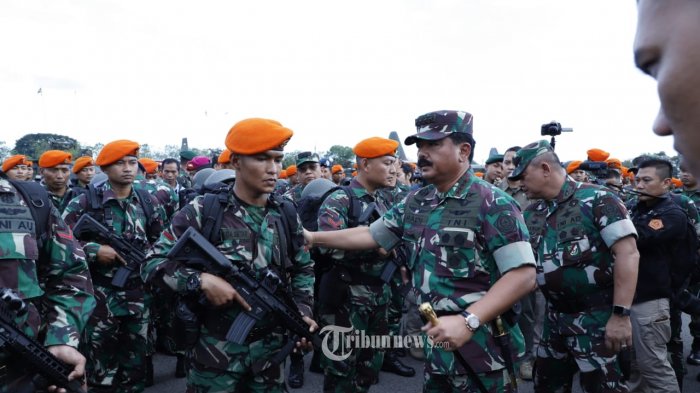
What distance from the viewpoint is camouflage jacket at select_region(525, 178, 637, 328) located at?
321 cm

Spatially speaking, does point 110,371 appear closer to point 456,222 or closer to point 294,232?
point 294,232

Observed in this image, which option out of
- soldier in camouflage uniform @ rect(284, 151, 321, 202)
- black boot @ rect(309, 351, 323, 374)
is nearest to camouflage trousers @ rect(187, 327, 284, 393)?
black boot @ rect(309, 351, 323, 374)

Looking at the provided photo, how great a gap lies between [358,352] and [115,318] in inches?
89.7

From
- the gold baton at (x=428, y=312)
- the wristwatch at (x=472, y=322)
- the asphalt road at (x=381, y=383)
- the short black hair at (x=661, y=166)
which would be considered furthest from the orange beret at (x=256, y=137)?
the short black hair at (x=661, y=166)

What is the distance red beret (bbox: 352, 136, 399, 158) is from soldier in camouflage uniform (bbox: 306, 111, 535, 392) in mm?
1647

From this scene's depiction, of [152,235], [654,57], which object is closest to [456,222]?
[654,57]

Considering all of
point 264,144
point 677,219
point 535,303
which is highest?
point 264,144

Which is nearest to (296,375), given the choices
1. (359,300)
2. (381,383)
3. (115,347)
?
(381,383)

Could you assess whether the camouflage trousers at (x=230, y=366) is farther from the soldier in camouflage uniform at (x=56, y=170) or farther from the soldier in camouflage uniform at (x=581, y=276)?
the soldier in camouflage uniform at (x=56, y=170)

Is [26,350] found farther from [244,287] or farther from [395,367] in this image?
[395,367]

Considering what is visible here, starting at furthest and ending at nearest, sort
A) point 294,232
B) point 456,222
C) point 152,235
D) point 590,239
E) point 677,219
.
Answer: point 152,235
point 677,219
point 590,239
point 294,232
point 456,222

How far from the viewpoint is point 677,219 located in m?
4.09

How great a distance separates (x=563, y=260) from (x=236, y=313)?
7.66ft

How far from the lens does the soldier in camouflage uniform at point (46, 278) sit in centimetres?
218
